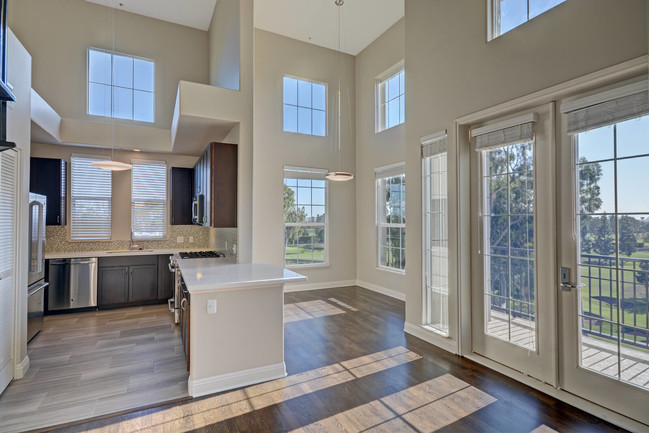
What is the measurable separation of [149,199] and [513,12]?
20.3 feet

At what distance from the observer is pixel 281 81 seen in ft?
21.2

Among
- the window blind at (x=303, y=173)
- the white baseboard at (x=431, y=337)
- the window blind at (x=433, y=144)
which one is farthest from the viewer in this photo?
the window blind at (x=303, y=173)

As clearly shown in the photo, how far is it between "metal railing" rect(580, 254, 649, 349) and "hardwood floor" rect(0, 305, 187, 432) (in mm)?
3367

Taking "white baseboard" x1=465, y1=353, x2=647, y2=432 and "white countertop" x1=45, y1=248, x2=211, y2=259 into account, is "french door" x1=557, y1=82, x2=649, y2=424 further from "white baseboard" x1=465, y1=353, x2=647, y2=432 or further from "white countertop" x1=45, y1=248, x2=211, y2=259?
"white countertop" x1=45, y1=248, x2=211, y2=259

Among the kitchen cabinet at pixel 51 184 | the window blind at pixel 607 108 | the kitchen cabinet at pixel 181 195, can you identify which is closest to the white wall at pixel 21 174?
the kitchen cabinet at pixel 51 184

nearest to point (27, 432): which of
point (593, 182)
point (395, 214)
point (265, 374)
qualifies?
point (265, 374)

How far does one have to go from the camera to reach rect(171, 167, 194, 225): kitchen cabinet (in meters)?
6.19

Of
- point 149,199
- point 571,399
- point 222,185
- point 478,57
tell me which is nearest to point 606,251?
point 571,399

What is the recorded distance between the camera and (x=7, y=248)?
9.34ft

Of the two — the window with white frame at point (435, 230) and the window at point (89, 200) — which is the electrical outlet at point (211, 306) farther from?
the window at point (89, 200)

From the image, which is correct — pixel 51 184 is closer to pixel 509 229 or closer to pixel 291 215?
pixel 291 215

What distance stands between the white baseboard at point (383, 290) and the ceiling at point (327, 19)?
5.01 meters

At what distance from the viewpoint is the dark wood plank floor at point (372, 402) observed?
229 centimetres

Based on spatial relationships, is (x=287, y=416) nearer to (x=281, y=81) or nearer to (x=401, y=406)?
(x=401, y=406)
